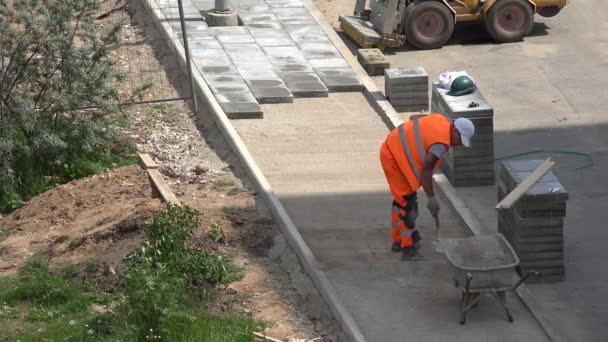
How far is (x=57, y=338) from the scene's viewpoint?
10203 mm

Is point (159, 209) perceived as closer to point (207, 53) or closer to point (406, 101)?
point (406, 101)

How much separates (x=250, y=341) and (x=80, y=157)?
17.8 ft

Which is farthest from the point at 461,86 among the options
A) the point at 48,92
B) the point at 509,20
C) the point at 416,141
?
the point at 509,20

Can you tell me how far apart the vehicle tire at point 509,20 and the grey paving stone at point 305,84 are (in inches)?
145

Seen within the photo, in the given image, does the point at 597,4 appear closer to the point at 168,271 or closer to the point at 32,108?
the point at 32,108

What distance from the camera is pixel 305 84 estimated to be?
16.3 metres

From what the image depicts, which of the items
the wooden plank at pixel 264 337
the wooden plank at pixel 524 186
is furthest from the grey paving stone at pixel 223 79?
the wooden plank at pixel 264 337

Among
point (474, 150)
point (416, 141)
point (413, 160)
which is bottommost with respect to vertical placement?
point (474, 150)

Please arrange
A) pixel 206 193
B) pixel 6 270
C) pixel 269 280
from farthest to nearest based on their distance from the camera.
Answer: pixel 206 193
pixel 6 270
pixel 269 280

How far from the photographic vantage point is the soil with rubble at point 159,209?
10680 mm

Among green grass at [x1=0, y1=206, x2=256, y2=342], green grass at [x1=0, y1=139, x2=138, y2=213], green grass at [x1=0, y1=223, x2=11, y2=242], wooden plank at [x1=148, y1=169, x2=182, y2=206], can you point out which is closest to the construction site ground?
green grass at [x1=0, y1=206, x2=256, y2=342]

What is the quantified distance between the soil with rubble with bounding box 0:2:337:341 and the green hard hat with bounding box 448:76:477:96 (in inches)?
105

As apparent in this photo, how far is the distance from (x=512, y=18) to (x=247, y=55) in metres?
4.47

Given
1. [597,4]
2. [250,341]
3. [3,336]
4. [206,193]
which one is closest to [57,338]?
[3,336]
